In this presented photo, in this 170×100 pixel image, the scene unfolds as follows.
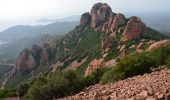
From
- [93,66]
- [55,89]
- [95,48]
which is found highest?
[55,89]

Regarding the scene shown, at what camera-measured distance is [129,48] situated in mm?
92812

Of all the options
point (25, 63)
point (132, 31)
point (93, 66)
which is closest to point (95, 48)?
point (132, 31)

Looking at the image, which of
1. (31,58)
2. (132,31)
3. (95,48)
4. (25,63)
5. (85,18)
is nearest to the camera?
(132,31)

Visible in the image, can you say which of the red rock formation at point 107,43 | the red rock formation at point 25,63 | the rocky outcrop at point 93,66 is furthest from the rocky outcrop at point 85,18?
the rocky outcrop at point 93,66

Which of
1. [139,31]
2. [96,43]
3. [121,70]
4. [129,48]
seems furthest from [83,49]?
[121,70]

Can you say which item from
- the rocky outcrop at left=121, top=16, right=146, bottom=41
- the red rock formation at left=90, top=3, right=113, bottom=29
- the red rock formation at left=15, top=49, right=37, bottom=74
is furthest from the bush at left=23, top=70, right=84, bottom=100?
the red rock formation at left=15, top=49, right=37, bottom=74

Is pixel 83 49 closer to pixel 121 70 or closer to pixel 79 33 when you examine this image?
pixel 79 33

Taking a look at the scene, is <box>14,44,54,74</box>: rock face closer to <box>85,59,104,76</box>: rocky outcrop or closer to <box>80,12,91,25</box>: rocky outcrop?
<box>80,12,91,25</box>: rocky outcrop

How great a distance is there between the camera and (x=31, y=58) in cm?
14512

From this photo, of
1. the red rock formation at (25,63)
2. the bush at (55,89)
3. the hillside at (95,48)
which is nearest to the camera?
the bush at (55,89)

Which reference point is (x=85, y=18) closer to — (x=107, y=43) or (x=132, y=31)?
(x=107, y=43)

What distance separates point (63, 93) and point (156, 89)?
531 inches

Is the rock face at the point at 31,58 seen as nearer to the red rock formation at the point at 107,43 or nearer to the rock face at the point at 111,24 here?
the rock face at the point at 111,24

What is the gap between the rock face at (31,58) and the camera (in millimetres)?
144750
